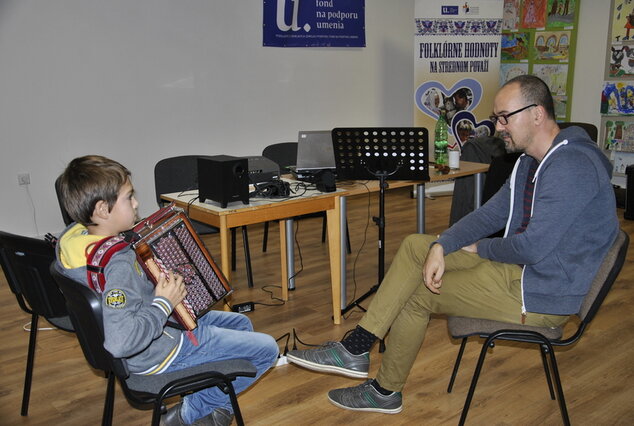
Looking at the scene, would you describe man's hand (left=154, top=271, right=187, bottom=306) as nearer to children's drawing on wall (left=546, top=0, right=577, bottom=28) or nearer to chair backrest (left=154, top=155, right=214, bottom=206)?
chair backrest (left=154, top=155, right=214, bottom=206)

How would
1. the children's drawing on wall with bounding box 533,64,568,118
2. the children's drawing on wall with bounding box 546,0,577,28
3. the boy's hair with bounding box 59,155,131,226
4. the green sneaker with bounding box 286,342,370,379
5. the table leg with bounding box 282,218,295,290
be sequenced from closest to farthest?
the boy's hair with bounding box 59,155,131,226 → the green sneaker with bounding box 286,342,370,379 → the table leg with bounding box 282,218,295,290 → the children's drawing on wall with bounding box 546,0,577,28 → the children's drawing on wall with bounding box 533,64,568,118

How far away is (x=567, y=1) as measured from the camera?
6.25 metres

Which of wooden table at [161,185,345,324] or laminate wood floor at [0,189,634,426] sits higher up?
wooden table at [161,185,345,324]

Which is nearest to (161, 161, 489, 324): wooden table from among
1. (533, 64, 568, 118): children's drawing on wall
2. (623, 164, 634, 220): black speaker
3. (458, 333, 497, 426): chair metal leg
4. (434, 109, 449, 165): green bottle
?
(434, 109, 449, 165): green bottle

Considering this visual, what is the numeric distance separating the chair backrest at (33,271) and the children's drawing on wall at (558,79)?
567 cm

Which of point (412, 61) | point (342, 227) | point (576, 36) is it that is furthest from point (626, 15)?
point (342, 227)

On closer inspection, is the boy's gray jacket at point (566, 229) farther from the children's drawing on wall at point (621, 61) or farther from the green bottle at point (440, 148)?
the children's drawing on wall at point (621, 61)

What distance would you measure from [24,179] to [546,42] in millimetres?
5216

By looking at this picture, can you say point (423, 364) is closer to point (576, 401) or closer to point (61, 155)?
point (576, 401)

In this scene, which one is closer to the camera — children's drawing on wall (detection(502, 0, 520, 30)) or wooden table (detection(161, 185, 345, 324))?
wooden table (detection(161, 185, 345, 324))

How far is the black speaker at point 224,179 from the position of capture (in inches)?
111

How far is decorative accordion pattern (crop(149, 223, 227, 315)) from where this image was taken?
1835 millimetres

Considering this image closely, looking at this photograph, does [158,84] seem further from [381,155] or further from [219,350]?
[219,350]

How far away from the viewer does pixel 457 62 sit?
6.20 m
